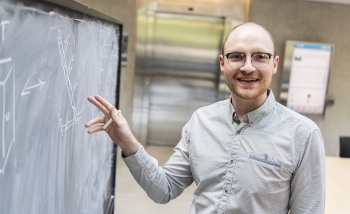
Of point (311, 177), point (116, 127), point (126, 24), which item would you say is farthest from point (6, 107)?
point (126, 24)

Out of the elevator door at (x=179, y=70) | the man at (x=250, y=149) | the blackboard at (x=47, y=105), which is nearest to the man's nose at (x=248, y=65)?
the man at (x=250, y=149)

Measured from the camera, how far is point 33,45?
777mm

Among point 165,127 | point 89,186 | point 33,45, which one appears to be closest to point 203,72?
point 165,127

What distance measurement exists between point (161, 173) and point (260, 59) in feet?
2.03

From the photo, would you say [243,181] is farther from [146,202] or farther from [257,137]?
[146,202]

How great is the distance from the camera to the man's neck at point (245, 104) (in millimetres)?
1312

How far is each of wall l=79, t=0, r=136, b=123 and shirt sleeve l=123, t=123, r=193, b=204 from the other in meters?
3.42

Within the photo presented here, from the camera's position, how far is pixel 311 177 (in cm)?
118

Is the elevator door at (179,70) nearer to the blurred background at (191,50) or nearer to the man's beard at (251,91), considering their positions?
the blurred background at (191,50)

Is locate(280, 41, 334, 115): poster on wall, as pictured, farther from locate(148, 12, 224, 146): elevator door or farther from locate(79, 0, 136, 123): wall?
locate(79, 0, 136, 123): wall

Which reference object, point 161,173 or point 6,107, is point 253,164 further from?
point 6,107

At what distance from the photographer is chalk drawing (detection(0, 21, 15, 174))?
64 cm

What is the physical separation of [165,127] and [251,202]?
13.8 ft

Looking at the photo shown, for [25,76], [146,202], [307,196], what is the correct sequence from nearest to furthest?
[25,76] → [307,196] → [146,202]
